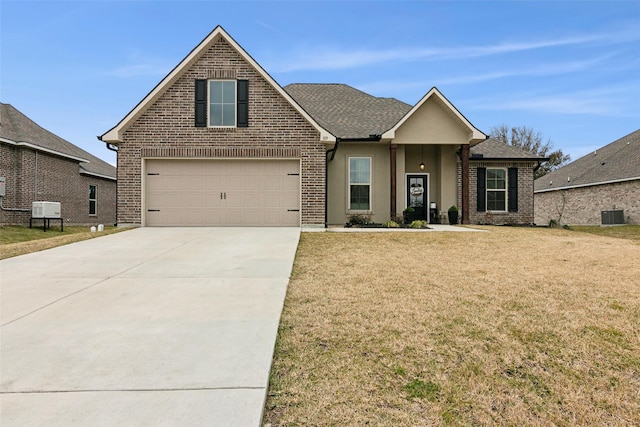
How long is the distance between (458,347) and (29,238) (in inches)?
650

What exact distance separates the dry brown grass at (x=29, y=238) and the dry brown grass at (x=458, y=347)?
6.49m

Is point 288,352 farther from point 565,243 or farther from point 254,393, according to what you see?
point 565,243

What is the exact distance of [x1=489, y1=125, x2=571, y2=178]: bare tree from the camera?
4125 centimetres

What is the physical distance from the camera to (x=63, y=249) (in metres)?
8.15

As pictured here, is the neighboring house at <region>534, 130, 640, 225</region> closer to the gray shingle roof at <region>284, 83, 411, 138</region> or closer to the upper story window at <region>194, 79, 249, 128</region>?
the gray shingle roof at <region>284, 83, 411, 138</region>

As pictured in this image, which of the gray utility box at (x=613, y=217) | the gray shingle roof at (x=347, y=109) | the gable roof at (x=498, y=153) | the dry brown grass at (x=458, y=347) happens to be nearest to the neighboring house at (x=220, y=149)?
the gray shingle roof at (x=347, y=109)

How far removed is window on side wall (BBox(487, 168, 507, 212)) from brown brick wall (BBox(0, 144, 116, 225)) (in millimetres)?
21429

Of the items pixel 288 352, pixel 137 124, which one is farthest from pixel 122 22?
pixel 288 352

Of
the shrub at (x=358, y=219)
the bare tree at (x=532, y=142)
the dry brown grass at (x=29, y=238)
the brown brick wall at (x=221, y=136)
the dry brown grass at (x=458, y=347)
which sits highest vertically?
the bare tree at (x=532, y=142)

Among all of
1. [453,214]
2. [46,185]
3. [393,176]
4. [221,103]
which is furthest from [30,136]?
[453,214]

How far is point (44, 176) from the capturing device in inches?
734

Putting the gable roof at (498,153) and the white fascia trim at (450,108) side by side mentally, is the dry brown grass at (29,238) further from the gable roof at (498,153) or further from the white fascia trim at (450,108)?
the gable roof at (498,153)

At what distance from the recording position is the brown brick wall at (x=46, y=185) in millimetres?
16734

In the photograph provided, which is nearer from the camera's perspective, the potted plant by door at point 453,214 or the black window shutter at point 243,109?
the black window shutter at point 243,109
